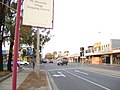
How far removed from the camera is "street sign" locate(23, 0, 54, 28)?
5.98 m

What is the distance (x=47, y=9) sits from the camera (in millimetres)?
6328

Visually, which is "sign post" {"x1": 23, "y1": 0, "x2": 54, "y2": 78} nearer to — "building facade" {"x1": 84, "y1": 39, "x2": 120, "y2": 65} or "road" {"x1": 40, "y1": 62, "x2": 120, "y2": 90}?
"road" {"x1": 40, "y1": 62, "x2": 120, "y2": 90}

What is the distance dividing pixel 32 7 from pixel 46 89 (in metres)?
11.4

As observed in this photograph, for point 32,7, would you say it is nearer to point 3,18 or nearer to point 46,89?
point 46,89

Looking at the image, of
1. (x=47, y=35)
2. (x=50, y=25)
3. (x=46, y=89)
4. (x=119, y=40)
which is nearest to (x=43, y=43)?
(x=47, y=35)

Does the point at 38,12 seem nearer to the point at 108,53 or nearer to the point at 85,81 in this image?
the point at 85,81

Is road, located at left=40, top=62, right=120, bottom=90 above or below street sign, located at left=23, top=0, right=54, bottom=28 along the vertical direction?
below

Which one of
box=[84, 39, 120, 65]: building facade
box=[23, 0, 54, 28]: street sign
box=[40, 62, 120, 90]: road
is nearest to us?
box=[23, 0, 54, 28]: street sign

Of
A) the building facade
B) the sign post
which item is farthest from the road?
the building facade

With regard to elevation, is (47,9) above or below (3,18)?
below

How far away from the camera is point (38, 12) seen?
6.19 m

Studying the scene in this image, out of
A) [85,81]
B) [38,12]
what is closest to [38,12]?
[38,12]

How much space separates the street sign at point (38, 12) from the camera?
5.98 m

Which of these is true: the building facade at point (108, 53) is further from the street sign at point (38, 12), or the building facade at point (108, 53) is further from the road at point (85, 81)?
the street sign at point (38, 12)
